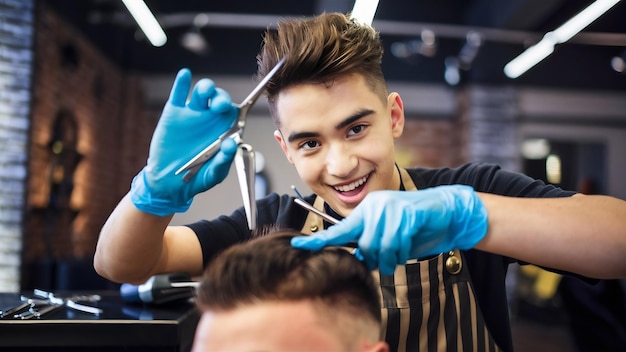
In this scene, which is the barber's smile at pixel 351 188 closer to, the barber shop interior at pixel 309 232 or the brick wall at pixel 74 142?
the barber shop interior at pixel 309 232

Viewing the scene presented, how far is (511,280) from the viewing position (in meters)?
6.09

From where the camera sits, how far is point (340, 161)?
3.99 ft

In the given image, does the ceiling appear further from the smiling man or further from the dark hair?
the dark hair

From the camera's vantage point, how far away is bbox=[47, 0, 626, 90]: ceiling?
4699 mm

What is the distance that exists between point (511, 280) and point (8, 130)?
5.11 metres

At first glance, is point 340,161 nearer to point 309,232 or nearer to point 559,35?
point 309,232

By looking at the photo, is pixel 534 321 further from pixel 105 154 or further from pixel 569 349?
pixel 105 154

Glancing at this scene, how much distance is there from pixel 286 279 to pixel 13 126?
10.9ft

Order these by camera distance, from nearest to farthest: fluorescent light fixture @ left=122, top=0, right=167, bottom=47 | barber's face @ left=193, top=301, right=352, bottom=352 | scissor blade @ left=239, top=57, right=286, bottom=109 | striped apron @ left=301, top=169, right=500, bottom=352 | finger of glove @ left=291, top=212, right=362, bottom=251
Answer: barber's face @ left=193, top=301, right=352, bottom=352
finger of glove @ left=291, top=212, right=362, bottom=251
scissor blade @ left=239, top=57, right=286, bottom=109
striped apron @ left=301, top=169, right=500, bottom=352
fluorescent light fixture @ left=122, top=0, right=167, bottom=47

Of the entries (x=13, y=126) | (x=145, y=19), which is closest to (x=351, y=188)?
(x=13, y=126)

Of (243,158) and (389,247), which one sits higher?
(243,158)

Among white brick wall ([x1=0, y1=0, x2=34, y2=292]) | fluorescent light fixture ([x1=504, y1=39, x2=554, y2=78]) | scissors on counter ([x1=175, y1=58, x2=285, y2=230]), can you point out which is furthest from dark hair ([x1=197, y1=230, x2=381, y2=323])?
fluorescent light fixture ([x1=504, y1=39, x2=554, y2=78])

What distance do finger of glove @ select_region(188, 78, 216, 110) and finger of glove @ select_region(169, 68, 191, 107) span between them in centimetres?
2

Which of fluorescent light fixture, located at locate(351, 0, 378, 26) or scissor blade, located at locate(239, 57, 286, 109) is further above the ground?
fluorescent light fixture, located at locate(351, 0, 378, 26)
